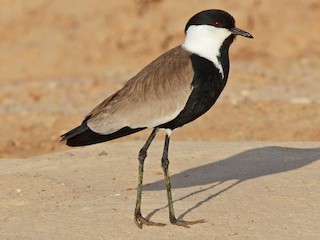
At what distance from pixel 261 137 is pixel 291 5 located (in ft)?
18.7

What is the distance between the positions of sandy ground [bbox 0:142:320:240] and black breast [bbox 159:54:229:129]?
81 cm

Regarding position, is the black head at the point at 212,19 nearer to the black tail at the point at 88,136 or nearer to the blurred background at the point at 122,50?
the black tail at the point at 88,136

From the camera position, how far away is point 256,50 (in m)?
17.6

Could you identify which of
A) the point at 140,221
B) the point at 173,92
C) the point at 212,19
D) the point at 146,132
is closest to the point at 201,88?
the point at 173,92

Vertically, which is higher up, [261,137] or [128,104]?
[128,104]

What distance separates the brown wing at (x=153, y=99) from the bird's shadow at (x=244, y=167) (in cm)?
102

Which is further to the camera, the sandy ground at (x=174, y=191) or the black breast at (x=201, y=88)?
the black breast at (x=201, y=88)

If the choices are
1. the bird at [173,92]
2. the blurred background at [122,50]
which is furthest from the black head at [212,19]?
the blurred background at [122,50]

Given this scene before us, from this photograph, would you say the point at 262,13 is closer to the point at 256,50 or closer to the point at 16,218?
the point at 256,50

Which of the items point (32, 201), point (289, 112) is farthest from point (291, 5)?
point (32, 201)

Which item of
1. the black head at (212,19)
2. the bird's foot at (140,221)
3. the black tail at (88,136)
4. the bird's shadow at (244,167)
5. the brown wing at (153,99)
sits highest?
the black head at (212,19)

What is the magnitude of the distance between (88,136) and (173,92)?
77cm

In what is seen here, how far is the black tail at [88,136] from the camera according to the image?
7449 millimetres

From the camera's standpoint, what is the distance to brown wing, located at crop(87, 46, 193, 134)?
7328mm
